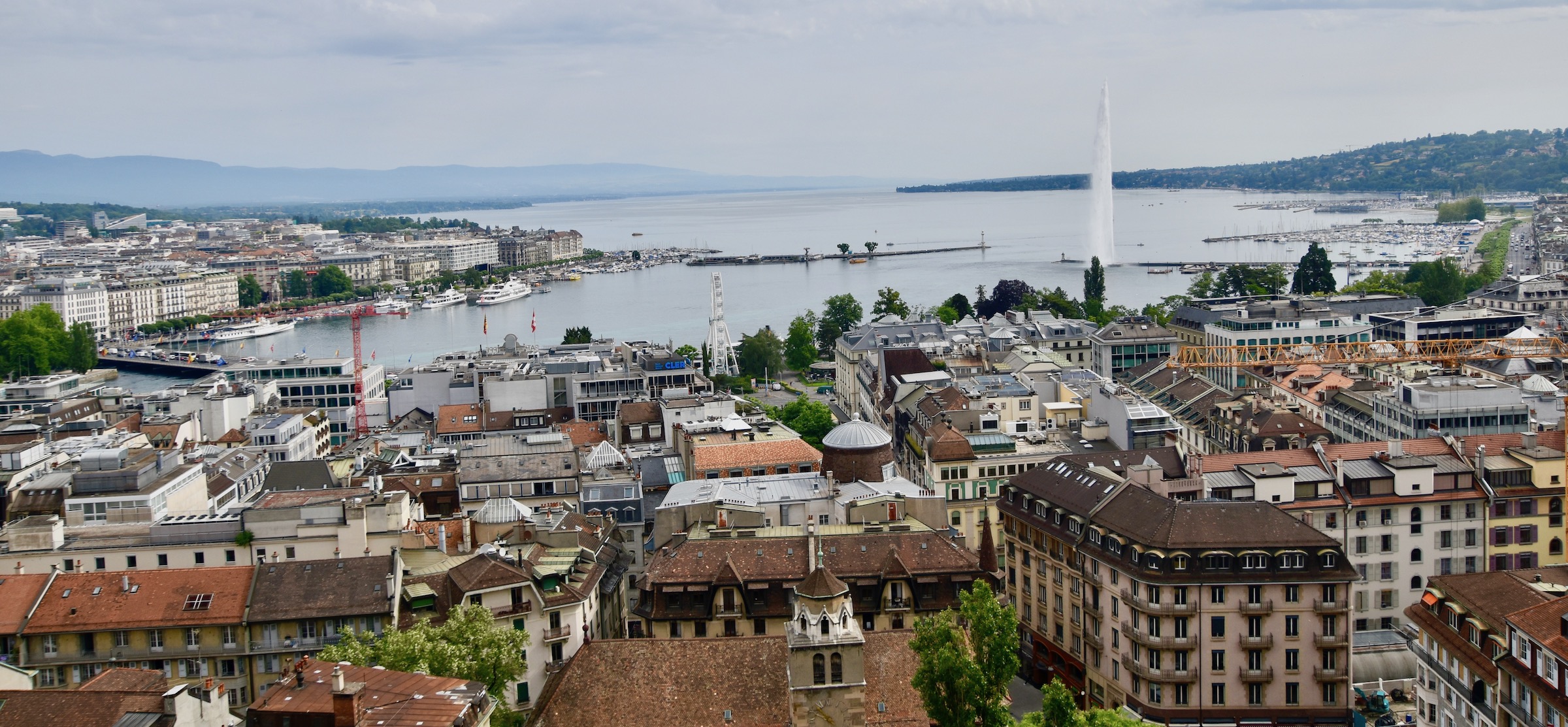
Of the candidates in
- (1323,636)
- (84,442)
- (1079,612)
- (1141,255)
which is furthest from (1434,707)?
(1141,255)

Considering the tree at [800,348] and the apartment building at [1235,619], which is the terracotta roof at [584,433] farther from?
the tree at [800,348]

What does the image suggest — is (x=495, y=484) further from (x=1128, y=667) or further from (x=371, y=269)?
(x=371, y=269)

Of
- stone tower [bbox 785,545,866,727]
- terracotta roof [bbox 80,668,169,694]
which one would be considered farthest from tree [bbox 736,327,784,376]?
stone tower [bbox 785,545,866,727]

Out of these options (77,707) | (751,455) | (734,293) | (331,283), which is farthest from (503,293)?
(77,707)

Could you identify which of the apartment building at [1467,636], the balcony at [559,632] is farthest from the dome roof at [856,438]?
the apartment building at [1467,636]

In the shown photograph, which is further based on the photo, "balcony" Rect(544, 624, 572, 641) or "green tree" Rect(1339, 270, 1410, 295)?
"green tree" Rect(1339, 270, 1410, 295)

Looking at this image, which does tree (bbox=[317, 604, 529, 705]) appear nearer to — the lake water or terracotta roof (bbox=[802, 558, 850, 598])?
terracotta roof (bbox=[802, 558, 850, 598])

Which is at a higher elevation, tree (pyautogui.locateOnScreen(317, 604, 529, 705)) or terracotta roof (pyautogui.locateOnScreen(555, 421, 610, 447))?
tree (pyautogui.locateOnScreen(317, 604, 529, 705))
